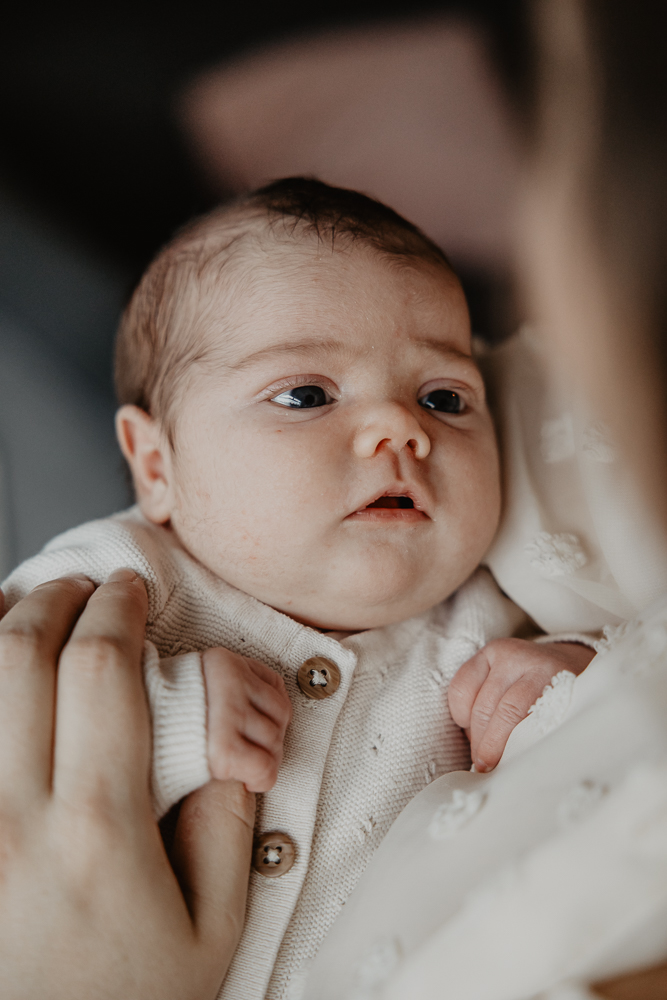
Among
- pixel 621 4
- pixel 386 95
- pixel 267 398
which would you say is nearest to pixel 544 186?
pixel 621 4

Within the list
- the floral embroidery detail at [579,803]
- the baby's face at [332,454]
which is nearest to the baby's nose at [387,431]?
the baby's face at [332,454]

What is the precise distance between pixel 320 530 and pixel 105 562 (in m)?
0.26

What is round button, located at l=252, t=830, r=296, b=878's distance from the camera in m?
0.71

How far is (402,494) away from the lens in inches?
33.1

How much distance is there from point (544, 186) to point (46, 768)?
3.10 ft

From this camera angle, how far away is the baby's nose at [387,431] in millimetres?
809

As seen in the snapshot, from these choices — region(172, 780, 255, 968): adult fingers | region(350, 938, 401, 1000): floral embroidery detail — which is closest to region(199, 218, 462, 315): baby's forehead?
region(172, 780, 255, 968): adult fingers

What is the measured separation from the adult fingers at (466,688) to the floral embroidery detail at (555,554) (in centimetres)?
15

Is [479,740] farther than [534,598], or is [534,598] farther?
[534,598]

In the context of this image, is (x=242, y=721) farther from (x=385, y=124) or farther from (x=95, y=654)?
(x=385, y=124)

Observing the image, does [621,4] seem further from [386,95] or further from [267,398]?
[386,95]

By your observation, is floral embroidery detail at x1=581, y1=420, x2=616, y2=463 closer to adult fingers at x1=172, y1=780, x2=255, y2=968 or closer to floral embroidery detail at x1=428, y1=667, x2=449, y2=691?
floral embroidery detail at x1=428, y1=667, x2=449, y2=691

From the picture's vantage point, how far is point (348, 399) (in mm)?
861

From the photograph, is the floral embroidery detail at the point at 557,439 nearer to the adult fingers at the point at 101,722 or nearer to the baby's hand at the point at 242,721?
the baby's hand at the point at 242,721
